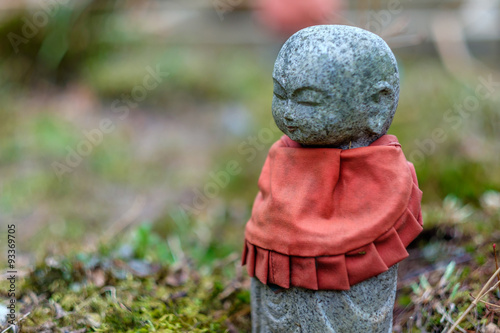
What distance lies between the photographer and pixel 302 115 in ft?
5.81

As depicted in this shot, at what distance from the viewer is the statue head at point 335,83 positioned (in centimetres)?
171

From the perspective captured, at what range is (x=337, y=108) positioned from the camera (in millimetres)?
1736

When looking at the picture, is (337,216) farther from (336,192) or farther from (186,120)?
(186,120)

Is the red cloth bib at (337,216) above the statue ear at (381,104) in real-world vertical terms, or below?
below

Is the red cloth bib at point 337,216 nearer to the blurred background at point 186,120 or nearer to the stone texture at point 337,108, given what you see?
the stone texture at point 337,108

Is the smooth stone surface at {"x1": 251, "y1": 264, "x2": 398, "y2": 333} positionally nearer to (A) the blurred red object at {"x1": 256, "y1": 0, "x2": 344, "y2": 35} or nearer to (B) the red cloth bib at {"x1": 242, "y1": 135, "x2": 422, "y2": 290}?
(B) the red cloth bib at {"x1": 242, "y1": 135, "x2": 422, "y2": 290}

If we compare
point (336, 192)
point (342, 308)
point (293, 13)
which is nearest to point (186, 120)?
point (293, 13)

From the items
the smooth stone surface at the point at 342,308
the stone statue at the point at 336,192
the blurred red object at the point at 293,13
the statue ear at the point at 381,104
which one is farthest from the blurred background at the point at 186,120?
the statue ear at the point at 381,104

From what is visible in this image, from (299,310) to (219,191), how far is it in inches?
101

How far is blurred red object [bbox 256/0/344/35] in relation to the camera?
6.02 metres

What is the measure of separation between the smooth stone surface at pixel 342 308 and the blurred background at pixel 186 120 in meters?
0.84

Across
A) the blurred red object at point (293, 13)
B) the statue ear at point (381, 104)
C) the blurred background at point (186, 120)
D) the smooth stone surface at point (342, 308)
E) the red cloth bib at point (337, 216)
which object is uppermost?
the statue ear at point (381, 104)

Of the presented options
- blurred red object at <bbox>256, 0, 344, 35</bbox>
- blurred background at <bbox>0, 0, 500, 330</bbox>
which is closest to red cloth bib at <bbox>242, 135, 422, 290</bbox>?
blurred background at <bbox>0, 0, 500, 330</bbox>

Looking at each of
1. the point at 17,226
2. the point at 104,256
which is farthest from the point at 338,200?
the point at 17,226
